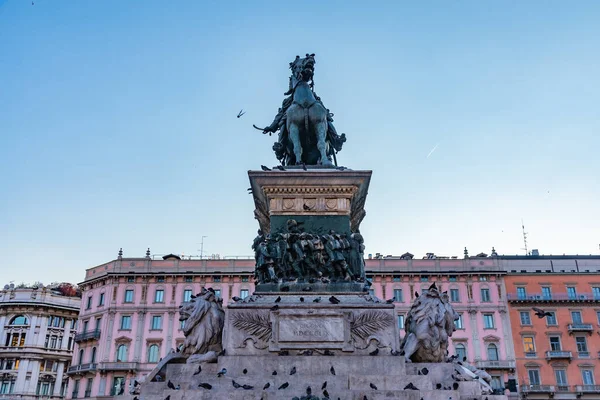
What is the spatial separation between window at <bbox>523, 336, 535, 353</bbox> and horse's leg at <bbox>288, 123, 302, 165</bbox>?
48.6 meters

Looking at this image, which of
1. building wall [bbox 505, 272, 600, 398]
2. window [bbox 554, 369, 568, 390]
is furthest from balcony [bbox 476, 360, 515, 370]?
window [bbox 554, 369, 568, 390]

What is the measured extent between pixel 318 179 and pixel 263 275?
8.03 ft

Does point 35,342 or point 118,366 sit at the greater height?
point 35,342

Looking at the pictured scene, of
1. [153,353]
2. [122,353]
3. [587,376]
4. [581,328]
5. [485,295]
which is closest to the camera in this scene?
[587,376]

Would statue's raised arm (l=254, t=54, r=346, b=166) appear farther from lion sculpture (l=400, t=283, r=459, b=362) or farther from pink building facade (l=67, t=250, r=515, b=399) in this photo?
pink building facade (l=67, t=250, r=515, b=399)

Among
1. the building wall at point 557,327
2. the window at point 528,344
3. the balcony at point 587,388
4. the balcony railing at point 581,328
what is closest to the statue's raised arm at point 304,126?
the building wall at point 557,327

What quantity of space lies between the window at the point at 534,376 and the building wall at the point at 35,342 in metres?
52.6

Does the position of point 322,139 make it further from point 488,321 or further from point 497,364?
point 488,321

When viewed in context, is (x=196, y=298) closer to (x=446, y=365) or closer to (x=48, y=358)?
(x=446, y=365)

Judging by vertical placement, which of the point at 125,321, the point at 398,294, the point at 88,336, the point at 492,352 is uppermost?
the point at 398,294

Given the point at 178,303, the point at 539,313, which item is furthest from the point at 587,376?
the point at 178,303

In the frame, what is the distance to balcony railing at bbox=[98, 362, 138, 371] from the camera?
173 feet

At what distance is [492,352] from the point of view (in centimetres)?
5338

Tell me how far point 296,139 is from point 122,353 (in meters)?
46.9
